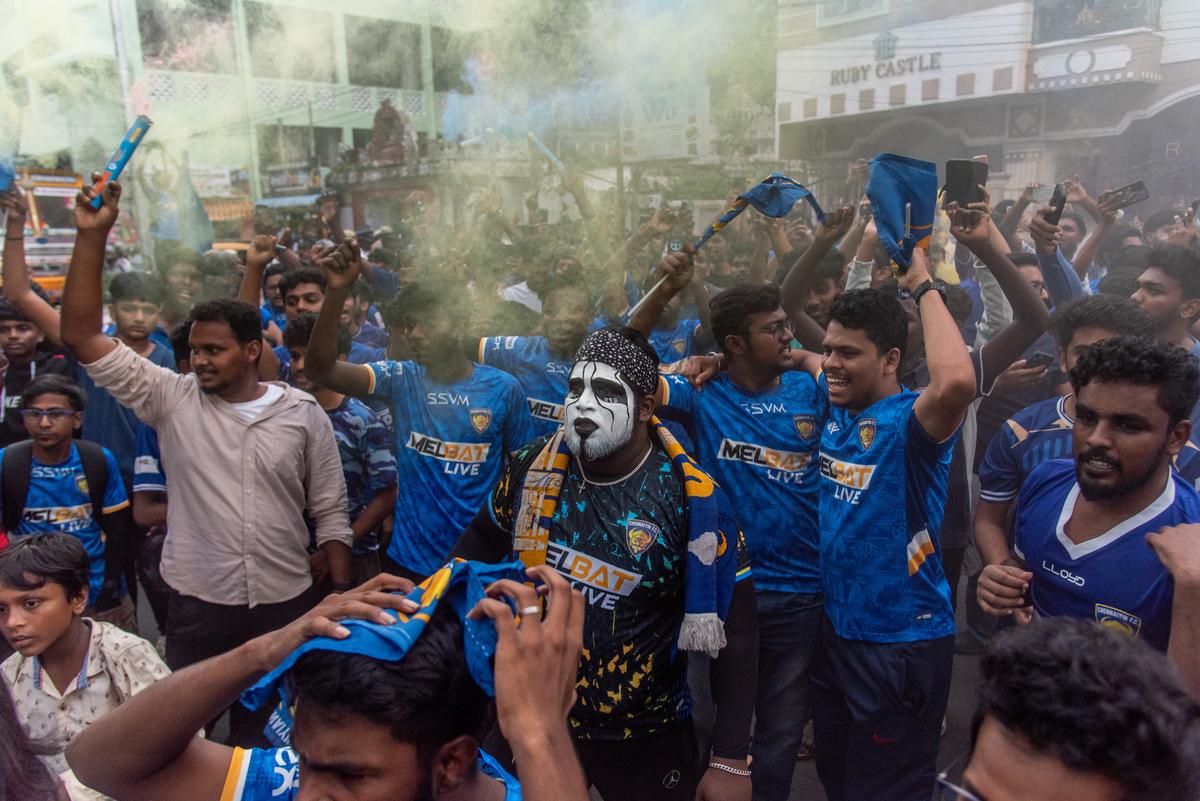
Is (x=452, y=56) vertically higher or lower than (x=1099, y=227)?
higher

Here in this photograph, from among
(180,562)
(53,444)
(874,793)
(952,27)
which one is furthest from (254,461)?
(952,27)

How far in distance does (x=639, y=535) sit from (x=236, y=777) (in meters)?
1.16

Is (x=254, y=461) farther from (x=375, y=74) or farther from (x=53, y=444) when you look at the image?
(x=375, y=74)

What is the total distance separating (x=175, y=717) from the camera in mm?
1387

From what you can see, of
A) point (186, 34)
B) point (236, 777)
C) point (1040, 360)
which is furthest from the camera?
point (186, 34)

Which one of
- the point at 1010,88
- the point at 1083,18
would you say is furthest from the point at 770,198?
the point at 1010,88

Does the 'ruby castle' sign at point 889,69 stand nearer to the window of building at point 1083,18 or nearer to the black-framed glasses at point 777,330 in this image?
the window of building at point 1083,18

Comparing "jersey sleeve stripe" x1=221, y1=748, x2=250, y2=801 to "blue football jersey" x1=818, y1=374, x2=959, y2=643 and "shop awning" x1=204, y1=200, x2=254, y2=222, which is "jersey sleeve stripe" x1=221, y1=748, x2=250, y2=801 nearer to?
"blue football jersey" x1=818, y1=374, x2=959, y2=643

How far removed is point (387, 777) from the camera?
4.22 feet

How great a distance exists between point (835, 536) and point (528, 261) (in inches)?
139

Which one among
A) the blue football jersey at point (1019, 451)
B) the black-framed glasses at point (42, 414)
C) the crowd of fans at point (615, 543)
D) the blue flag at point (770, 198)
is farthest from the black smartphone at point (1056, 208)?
the black-framed glasses at point (42, 414)

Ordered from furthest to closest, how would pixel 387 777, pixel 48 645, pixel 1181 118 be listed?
pixel 1181 118 → pixel 48 645 → pixel 387 777

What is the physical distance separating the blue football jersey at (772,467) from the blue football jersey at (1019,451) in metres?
0.61

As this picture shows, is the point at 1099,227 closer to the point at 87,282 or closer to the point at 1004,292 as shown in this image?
the point at 1004,292
